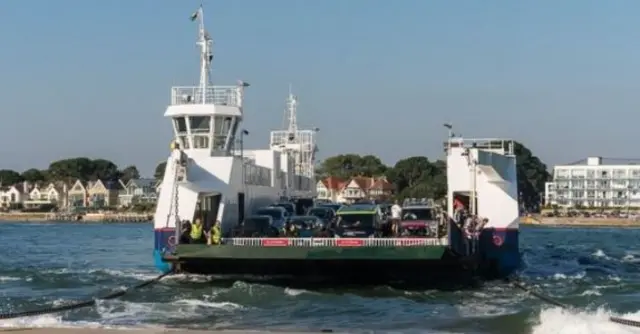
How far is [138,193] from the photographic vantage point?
182 meters

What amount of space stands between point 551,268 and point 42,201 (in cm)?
16560

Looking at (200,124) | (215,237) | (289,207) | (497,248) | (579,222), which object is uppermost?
(200,124)

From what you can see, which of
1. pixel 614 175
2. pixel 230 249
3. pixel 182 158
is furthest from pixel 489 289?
pixel 614 175

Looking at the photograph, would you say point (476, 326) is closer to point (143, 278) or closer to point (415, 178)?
point (143, 278)

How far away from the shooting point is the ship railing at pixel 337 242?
23.3 meters

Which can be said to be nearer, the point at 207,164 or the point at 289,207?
the point at 207,164

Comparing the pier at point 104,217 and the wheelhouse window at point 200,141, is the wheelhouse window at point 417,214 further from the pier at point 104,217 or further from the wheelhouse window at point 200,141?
the pier at point 104,217

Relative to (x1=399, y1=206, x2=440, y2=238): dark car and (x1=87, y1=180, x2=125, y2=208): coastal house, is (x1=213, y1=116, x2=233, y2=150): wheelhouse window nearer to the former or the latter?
(x1=399, y1=206, x2=440, y2=238): dark car

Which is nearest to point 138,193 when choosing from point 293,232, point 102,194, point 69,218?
point 102,194

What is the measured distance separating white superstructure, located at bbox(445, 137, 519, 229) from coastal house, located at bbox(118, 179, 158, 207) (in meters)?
150

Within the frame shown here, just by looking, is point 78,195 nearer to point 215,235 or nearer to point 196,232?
point 196,232

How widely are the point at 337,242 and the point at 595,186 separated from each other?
492 ft

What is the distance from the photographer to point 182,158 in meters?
26.2

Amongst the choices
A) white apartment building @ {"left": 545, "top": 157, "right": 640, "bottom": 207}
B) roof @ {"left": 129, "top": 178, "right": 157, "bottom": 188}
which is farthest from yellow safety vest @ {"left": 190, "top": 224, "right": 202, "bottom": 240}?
roof @ {"left": 129, "top": 178, "right": 157, "bottom": 188}
